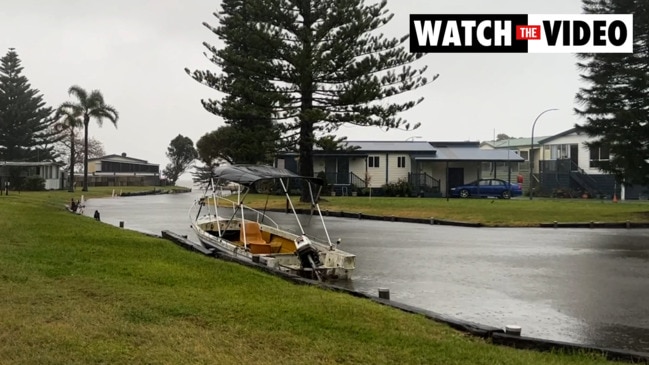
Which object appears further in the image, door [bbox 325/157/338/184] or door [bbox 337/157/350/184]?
door [bbox 337/157/350/184]

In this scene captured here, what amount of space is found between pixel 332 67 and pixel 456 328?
25064 millimetres

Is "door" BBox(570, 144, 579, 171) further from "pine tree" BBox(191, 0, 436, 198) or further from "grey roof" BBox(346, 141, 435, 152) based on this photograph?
"pine tree" BBox(191, 0, 436, 198)

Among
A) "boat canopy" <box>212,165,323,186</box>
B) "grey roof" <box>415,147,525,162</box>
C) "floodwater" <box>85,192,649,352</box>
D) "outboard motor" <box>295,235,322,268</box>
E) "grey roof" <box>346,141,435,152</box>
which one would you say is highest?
"grey roof" <box>346,141,435,152</box>

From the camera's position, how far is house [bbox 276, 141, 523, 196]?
43.4 m

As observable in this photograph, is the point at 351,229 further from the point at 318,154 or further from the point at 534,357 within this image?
the point at 318,154

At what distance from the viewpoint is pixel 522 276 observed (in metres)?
10.5

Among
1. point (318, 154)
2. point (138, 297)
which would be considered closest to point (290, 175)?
point (138, 297)

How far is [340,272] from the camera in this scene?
10.1m

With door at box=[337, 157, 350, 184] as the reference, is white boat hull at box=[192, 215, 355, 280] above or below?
below

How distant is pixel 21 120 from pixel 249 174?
59.4 meters

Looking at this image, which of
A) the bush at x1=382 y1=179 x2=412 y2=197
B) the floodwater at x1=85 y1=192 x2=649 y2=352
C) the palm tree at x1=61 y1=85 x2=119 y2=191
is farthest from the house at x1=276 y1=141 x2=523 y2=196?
the floodwater at x1=85 y1=192 x2=649 y2=352

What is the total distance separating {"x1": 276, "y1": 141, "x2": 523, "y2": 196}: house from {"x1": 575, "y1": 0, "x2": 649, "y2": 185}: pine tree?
17.3 metres

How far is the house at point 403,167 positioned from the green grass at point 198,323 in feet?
115

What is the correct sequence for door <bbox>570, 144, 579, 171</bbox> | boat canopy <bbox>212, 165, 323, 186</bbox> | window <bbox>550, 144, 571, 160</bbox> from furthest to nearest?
1. window <bbox>550, 144, 571, 160</bbox>
2. door <bbox>570, 144, 579, 171</bbox>
3. boat canopy <bbox>212, 165, 323, 186</bbox>
